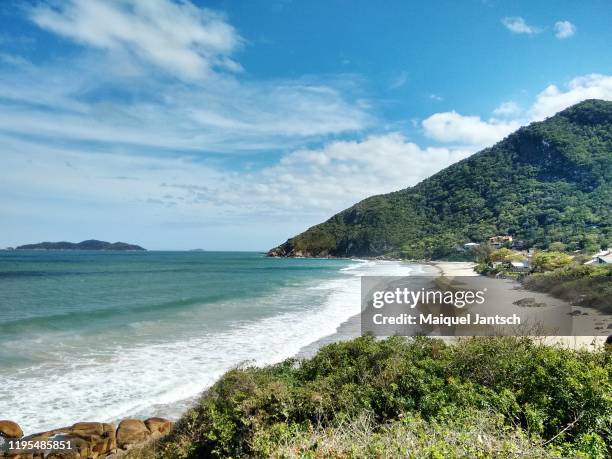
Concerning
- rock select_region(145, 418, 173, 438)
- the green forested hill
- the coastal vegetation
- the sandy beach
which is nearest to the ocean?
the sandy beach

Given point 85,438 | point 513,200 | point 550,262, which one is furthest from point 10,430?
point 513,200

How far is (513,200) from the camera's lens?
10081 centimetres

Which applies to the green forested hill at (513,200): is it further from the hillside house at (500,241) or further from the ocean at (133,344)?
the ocean at (133,344)

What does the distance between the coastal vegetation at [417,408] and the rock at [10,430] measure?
2.89 m

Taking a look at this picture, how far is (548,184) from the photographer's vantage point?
98.4 m

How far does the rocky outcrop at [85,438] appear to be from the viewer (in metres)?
7.59

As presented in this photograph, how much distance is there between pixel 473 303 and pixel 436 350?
59.8ft

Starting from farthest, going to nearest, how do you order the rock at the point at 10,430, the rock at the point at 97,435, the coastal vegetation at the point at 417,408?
the rock at the point at 10,430 → the rock at the point at 97,435 → the coastal vegetation at the point at 417,408

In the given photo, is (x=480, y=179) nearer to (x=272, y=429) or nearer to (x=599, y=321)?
(x=599, y=321)

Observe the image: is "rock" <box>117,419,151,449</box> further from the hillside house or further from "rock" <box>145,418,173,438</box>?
the hillside house

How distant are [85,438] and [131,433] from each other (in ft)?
2.76

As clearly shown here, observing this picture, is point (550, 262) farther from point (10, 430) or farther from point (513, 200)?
point (513, 200)

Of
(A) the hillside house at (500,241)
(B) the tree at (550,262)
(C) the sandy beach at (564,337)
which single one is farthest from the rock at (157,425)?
(A) the hillside house at (500,241)

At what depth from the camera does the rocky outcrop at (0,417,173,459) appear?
7586 mm
